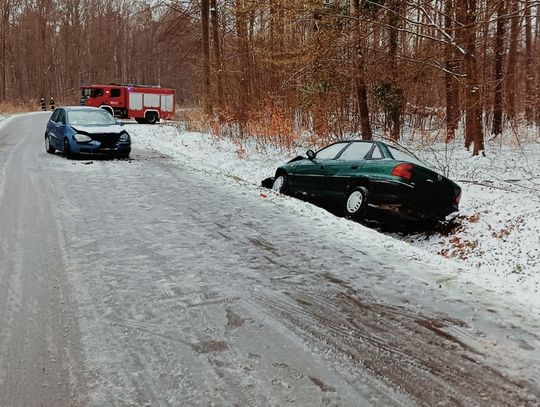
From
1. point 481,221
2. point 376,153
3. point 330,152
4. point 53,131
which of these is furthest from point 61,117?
point 481,221

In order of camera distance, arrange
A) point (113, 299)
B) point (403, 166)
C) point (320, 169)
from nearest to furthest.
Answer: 1. point (113, 299)
2. point (403, 166)
3. point (320, 169)

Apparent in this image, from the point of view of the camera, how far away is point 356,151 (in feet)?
30.6

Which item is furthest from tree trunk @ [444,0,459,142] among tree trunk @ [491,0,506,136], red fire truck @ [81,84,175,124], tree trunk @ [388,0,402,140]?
red fire truck @ [81,84,175,124]

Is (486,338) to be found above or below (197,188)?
below

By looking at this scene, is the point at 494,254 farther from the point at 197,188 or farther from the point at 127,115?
the point at 127,115

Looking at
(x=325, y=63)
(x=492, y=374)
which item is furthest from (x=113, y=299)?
(x=325, y=63)

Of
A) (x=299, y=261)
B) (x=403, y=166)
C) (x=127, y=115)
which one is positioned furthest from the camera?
(x=127, y=115)

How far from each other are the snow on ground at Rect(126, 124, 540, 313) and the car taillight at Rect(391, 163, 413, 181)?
3.84 ft

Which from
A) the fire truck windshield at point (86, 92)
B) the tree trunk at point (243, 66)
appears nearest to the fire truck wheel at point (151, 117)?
the fire truck windshield at point (86, 92)

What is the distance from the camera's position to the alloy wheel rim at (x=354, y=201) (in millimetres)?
8750

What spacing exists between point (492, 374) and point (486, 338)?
2.03 ft

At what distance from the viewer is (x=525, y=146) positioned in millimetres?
17672

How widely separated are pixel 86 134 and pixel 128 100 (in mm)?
24744

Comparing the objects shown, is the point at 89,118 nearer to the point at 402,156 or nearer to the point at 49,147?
the point at 49,147
